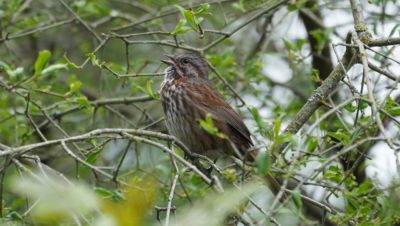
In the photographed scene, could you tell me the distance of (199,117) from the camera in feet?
18.0

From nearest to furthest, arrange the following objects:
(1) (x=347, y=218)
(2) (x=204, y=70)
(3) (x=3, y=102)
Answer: (1) (x=347, y=218)
(2) (x=204, y=70)
(3) (x=3, y=102)

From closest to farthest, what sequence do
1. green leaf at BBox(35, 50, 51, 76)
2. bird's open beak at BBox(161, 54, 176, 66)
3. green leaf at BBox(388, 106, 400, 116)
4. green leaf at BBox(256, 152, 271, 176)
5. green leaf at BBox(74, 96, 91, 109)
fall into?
green leaf at BBox(256, 152, 271, 176) < green leaf at BBox(388, 106, 400, 116) < green leaf at BBox(35, 50, 51, 76) < green leaf at BBox(74, 96, 91, 109) < bird's open beak at BBox(161, 54, 176, 66)

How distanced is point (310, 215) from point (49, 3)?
3742 millimetres

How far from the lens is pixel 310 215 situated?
665 centimetres

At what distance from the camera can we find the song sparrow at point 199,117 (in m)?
5.41

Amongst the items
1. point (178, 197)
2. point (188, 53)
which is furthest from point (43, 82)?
point (178, 197)

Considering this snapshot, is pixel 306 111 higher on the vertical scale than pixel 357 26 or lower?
lower

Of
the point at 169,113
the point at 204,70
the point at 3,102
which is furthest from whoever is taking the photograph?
the point at 3,102

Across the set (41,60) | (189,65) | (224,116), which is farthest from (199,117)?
(41,60)

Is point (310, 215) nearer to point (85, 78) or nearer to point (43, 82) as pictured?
point (43, 82)

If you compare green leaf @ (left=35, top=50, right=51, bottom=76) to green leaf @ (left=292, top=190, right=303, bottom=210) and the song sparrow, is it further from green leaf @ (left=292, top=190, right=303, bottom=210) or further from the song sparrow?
green leaf @ (left=292, top=190, right=303, bottom=210)

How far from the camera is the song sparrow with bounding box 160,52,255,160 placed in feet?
17.8

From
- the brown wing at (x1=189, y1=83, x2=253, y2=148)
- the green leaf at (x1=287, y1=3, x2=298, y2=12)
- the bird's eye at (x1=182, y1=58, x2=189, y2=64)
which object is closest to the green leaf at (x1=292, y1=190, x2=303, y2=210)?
the brown wing at (x1=189, y1=83, x2=253, y2=148)

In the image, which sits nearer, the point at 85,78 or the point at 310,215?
the point at 310,215
